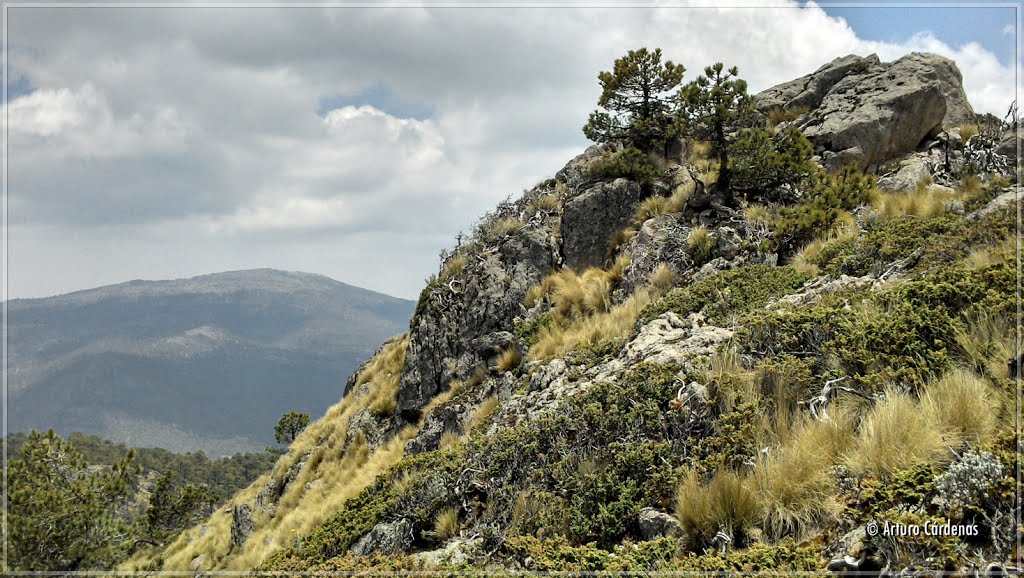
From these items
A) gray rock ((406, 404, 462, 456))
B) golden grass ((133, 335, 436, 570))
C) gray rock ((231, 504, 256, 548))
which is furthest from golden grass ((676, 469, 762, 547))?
gray rock ((231, 504, 256, 548))

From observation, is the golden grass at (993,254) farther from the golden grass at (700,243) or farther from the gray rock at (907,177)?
the gray rock at (907,177)

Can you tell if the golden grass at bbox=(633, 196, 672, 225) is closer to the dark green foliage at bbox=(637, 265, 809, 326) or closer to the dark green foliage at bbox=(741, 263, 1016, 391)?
the dark green foliage at bbox=(637, 265, 809, 326)

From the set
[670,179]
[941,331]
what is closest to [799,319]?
[941,331]

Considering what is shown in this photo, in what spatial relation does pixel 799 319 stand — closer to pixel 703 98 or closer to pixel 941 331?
pixel 941 331

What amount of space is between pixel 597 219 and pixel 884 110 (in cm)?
992

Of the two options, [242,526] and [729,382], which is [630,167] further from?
[242,526]

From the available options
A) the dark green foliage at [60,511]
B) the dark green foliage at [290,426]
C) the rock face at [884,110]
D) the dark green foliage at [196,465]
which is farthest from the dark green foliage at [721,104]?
the dark green foliage at [196,465]

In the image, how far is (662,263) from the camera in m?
13.7

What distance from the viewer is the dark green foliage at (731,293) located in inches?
348

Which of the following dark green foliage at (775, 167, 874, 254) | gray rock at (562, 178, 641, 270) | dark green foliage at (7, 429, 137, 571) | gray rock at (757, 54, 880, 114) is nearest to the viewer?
dark green foliage at (7, 429, 137, 571)

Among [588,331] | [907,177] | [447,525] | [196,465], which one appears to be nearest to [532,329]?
[588,331]

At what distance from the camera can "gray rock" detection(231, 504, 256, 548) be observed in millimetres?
16812

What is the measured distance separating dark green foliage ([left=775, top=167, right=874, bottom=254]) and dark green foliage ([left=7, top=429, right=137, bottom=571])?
59.9 feet

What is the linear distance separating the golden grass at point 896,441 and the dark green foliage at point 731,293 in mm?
4204
